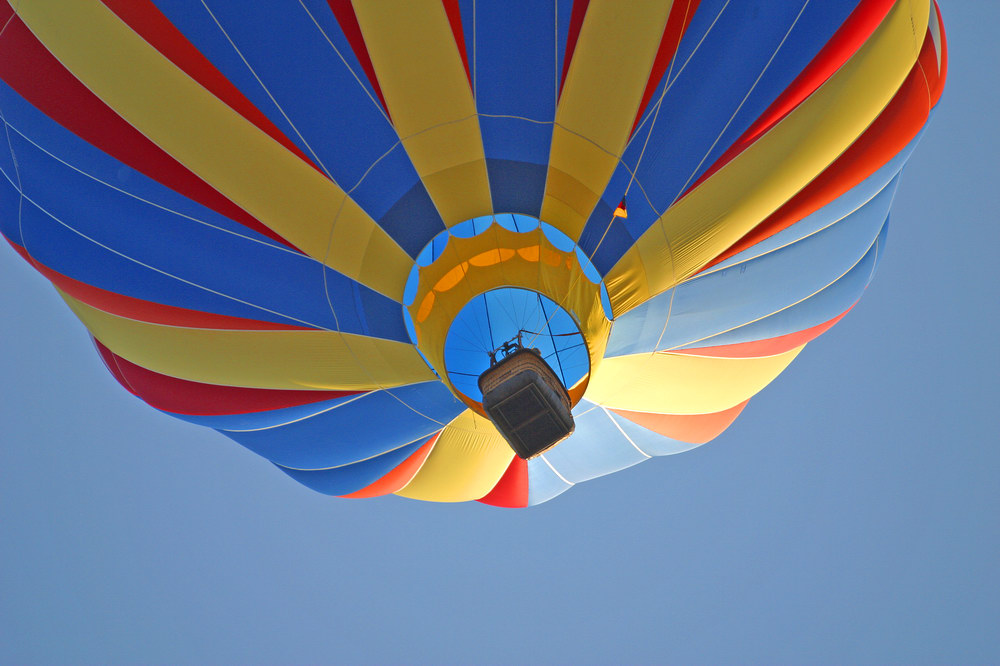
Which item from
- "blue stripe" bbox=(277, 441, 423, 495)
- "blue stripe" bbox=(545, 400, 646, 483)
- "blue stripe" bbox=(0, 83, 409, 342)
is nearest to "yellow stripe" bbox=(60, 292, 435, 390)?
"blue stripe" bbox=(0, 83, 409, 342)

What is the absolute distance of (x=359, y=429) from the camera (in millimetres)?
7176

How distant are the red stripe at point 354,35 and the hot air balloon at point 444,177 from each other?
0.05 ft

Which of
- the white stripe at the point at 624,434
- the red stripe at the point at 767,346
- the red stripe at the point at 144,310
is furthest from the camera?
the white stripe at the point at 624,434

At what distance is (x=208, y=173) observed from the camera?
240 inches

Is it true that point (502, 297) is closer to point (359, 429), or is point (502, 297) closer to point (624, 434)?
point (359, 429)

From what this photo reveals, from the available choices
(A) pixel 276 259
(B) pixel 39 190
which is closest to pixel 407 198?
(A) pixel 276 259

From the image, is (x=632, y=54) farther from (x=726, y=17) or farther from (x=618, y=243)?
(x=618, y=243)

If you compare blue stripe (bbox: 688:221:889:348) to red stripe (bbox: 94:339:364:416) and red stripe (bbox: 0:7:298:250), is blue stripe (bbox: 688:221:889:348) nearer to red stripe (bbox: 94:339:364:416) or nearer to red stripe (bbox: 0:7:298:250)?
red stripe (bbox: 94:339:364:416)

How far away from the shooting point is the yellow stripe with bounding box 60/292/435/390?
6.64 metres

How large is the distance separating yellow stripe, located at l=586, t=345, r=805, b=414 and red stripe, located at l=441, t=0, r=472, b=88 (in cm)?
214

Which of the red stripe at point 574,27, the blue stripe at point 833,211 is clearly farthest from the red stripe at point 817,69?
the red stripe at point 574,27

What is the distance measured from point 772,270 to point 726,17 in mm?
1671

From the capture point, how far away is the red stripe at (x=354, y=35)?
584 centimetres

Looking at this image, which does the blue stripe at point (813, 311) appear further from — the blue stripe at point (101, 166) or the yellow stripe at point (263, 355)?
the blue stripe at point (101, 166)
